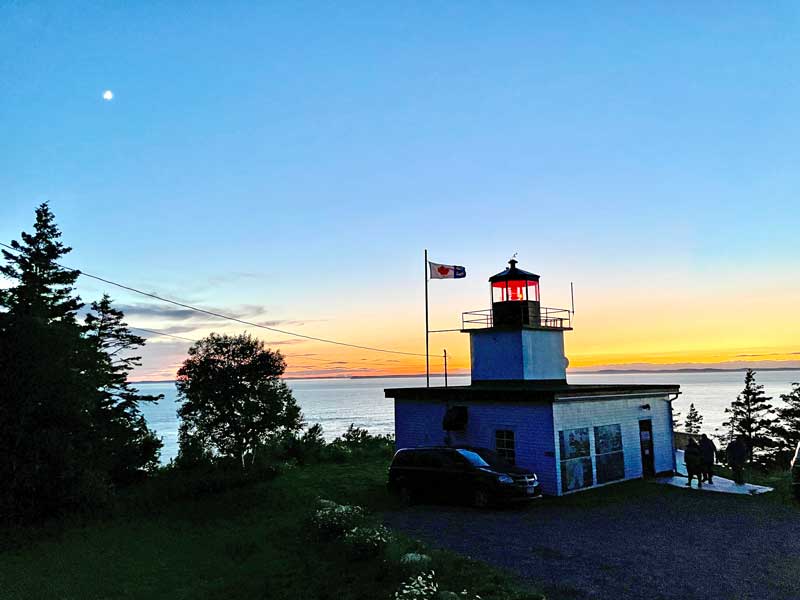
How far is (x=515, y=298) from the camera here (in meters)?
24.5

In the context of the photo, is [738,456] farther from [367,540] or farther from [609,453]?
[367,540]

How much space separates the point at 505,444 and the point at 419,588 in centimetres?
1105

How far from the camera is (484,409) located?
20062 mm

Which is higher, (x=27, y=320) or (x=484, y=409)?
(x=27, y=320)

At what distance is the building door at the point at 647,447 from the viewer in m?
21.7

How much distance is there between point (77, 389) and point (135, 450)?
12.8 meters

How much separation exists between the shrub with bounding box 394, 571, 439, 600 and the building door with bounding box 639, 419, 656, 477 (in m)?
15.0

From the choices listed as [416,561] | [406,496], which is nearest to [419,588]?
[416,561]

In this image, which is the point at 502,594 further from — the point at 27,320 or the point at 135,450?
the point at 135,450

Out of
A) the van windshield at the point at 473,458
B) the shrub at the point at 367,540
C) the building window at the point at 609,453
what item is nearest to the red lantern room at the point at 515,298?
the building window at the point at 609,453

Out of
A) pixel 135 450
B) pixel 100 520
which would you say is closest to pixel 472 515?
pixel 100 520

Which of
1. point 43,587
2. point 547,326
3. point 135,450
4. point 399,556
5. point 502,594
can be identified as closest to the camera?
point 502,594

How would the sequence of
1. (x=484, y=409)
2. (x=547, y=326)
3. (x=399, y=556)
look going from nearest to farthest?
(x=399, y=556) → (x=484, y=409) → (x=547, y=326)

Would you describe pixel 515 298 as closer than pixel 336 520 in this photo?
No
